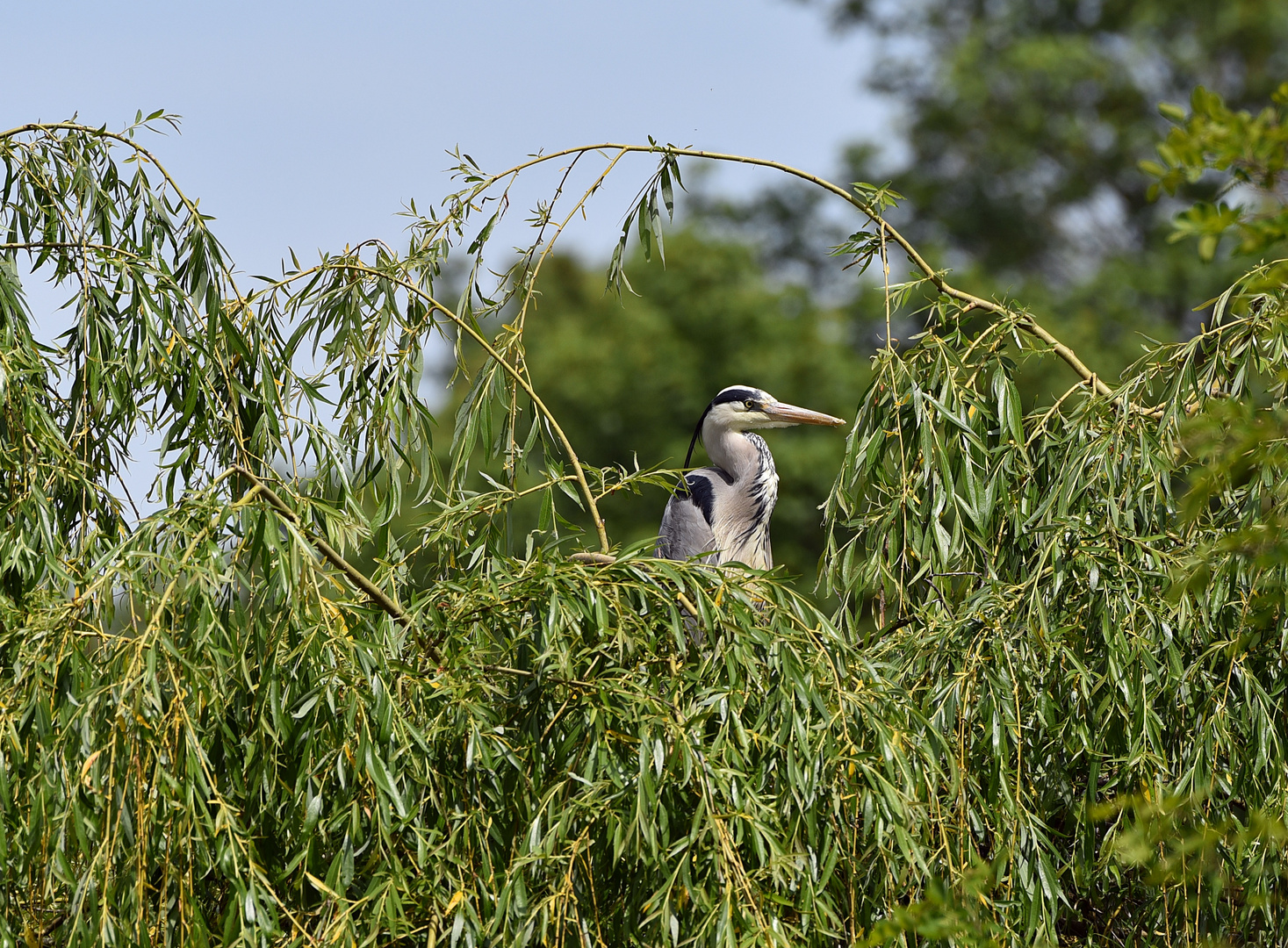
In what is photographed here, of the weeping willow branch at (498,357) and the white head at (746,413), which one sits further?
the white head at (746,413)

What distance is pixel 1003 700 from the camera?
93.3 inches


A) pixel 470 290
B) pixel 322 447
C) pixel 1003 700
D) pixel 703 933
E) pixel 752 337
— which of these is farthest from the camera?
pixel 752 337

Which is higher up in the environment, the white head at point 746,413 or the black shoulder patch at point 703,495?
the white head at point 746,413

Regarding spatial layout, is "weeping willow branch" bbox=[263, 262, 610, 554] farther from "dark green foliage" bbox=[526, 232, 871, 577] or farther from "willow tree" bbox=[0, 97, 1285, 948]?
"dark green foliage" bbox=[526, 232, 871, 577]

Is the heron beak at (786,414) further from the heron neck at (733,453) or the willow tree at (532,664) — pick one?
the willow tree at (532,664)

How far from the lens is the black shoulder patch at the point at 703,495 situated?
17.1 feet

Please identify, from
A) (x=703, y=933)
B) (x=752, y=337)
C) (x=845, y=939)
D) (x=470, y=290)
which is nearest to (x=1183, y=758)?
(x=845, y=939)

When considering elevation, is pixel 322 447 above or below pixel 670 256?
below

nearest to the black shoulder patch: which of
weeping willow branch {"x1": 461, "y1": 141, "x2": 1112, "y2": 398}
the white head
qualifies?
the white head

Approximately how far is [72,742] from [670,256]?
12.6 m

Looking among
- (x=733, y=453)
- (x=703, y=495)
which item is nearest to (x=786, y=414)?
(x=733, y=453)

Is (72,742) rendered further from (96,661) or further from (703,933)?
(703,933)

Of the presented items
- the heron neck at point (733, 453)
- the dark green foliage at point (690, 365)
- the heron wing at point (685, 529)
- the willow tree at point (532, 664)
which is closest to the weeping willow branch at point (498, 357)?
the willow tree at point (532, 664)

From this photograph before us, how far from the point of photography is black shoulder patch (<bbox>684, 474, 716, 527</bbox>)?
521 centimetres
